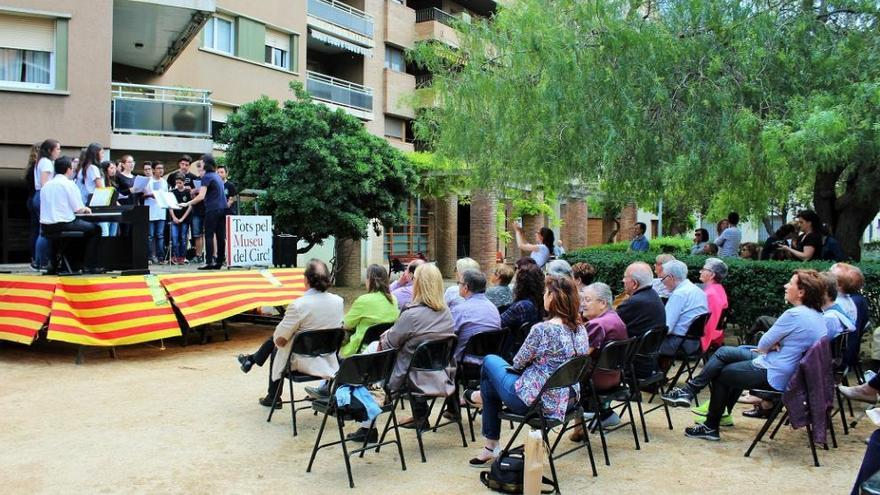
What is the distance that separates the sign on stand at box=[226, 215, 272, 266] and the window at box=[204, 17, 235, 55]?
409 inches

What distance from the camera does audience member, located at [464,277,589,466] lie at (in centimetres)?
504

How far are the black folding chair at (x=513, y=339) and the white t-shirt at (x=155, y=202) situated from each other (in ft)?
24.6

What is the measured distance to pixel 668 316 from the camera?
24.0 feet

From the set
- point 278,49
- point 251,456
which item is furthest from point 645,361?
point 278,49

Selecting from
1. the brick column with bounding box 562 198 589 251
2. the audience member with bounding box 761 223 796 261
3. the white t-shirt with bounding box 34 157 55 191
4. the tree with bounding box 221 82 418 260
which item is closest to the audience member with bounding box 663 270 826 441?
the audience member with bounding box 761 223 796 261

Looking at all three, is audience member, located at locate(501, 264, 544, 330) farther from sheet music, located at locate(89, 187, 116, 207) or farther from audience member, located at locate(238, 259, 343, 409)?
sheet music, located at locate(89, 187, 116, 207)

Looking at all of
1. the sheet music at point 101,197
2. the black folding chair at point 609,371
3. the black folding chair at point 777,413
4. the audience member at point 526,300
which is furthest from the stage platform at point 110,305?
the black folding chair at point 777,413

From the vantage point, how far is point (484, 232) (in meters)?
27.5

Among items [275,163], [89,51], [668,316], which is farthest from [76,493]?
[89,51]

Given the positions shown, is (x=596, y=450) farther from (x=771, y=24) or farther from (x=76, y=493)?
(x=771, y=24)

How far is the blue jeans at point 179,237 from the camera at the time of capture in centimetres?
1288

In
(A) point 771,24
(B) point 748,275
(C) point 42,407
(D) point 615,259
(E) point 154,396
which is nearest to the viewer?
(C) point 42,407

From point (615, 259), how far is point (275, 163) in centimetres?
745

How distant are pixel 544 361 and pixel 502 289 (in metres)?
2.70
